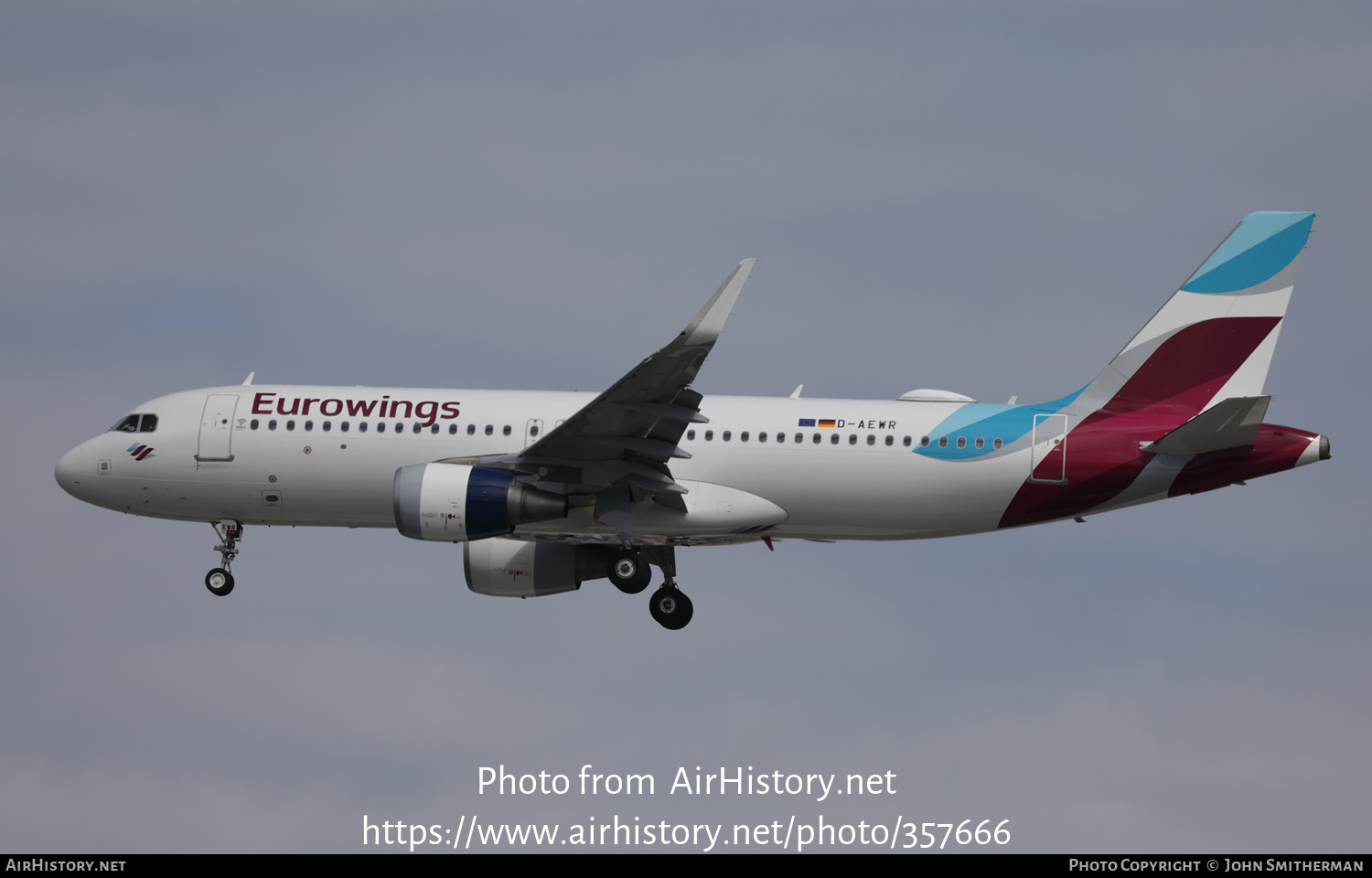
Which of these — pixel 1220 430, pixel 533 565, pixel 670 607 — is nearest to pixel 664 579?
pixel 670 607

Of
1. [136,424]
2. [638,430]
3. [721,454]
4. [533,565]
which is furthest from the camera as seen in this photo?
[533,565]

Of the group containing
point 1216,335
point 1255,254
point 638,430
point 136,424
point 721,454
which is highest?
point 1255,254

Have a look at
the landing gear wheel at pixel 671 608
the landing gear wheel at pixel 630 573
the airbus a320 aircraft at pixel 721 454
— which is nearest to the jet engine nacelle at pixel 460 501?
the airbus a320 aircraft at pixel 721 454

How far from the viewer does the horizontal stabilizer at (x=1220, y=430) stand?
33625 millimetres

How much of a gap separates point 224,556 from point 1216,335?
24.5m

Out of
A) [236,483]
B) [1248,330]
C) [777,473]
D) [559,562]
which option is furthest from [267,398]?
[1248,330]

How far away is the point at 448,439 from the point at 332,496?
307 centimetres

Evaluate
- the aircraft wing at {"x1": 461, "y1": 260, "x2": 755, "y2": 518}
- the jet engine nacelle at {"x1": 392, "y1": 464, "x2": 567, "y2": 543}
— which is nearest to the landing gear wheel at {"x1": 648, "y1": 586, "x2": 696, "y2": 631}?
the aircraft wing at {"x1": 461, "y1": 260, "x2": 755, "y2": 518}

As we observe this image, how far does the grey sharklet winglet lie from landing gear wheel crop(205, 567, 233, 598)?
9.17m

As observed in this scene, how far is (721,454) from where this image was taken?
36406 mm

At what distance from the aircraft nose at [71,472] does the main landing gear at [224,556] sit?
3.46 m

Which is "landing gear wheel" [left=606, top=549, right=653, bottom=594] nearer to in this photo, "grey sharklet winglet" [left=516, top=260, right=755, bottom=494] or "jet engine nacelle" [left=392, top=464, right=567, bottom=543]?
"grey sharklet winglet" [left=516, top=260, right=755, bottom=494]

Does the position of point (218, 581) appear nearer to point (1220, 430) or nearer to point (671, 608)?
point (671, 608)

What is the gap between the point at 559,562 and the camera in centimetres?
4000
